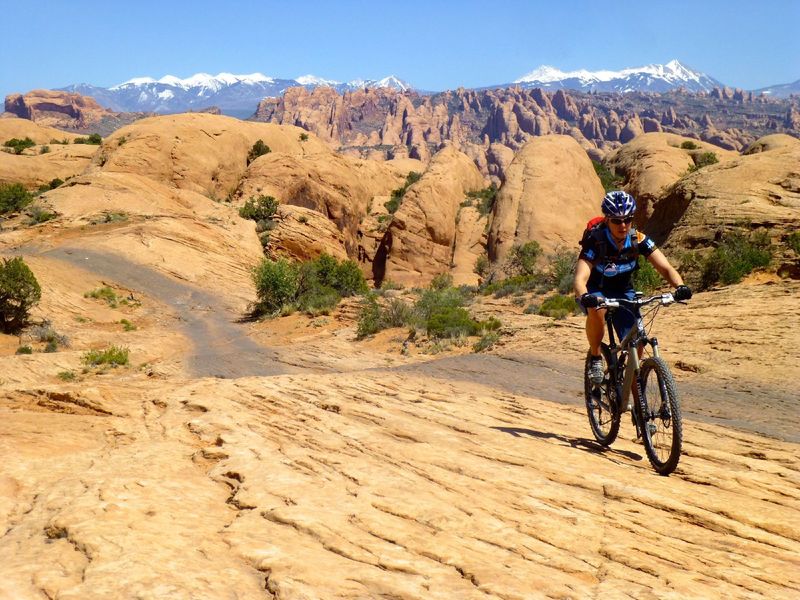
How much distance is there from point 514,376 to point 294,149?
53158 millimetres

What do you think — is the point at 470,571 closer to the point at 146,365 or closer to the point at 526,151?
the point at 146,365

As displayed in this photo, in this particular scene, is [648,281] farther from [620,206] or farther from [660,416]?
[660,416]

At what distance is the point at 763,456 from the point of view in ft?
19.6

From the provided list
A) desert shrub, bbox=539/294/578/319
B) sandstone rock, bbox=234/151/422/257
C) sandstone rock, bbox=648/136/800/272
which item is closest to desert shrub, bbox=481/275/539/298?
desert shrub, bbox=539/294/578/319

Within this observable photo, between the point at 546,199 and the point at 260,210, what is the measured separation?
18.0m

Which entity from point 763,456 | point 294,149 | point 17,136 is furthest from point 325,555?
point 17,136

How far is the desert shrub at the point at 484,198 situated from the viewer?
45.2m

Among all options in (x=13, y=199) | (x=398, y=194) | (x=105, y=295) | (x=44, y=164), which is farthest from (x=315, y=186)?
(x=105, y=295)

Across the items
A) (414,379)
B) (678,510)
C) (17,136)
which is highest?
(17,136)

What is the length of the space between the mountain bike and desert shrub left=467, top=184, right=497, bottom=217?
37846 millimetres

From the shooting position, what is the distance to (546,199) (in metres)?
37.2

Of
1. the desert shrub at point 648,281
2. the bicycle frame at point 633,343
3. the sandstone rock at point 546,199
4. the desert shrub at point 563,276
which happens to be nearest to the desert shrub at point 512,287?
the desert shrub at point 563,276

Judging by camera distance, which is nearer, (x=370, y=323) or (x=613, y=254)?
(x=613, y=254)

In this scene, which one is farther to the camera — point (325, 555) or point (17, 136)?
point (17, 136)
